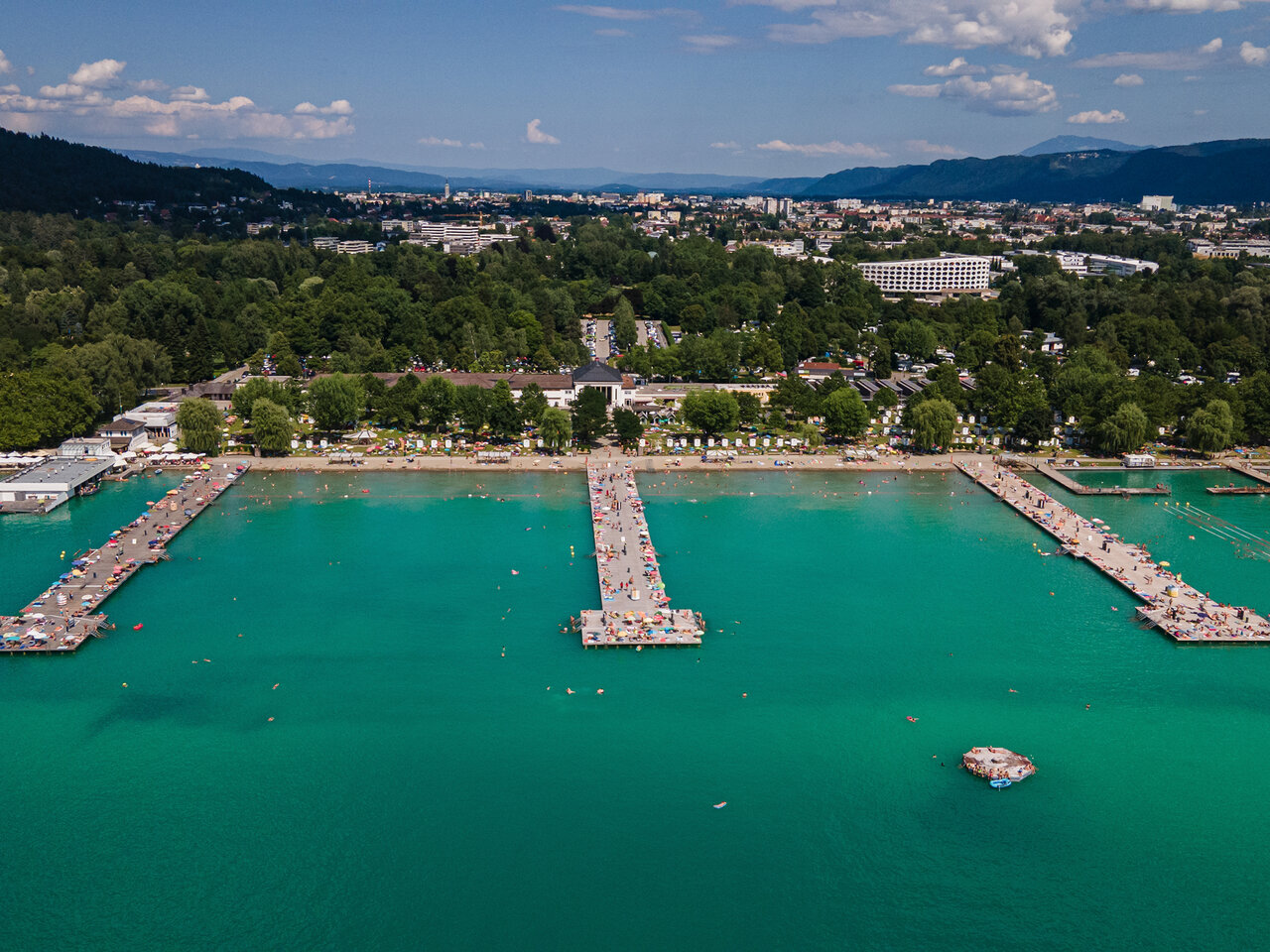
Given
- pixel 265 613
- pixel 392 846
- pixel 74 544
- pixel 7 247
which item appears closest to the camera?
pixel 392 846

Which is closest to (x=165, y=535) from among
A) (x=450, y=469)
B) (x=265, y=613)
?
(x=265, y=613)

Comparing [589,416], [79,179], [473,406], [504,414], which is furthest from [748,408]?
[79,179]

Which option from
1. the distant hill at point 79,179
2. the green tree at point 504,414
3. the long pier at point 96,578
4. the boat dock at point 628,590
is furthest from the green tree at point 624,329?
the distant hill at point 79,179

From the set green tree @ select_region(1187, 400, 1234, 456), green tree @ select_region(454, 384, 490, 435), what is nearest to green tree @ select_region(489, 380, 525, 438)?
green tree @ select_region(454, 384, 490, 435)

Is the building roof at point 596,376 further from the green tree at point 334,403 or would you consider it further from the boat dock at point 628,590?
the boat dock at point 628,590

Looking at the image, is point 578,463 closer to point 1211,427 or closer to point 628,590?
point 628,590

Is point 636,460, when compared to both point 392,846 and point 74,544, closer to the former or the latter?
point 74,544

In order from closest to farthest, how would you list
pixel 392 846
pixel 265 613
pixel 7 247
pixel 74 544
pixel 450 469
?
pixel 392 846, pixel 265 613, pixel 74 544, pixel 450 469, pixel 7 247
